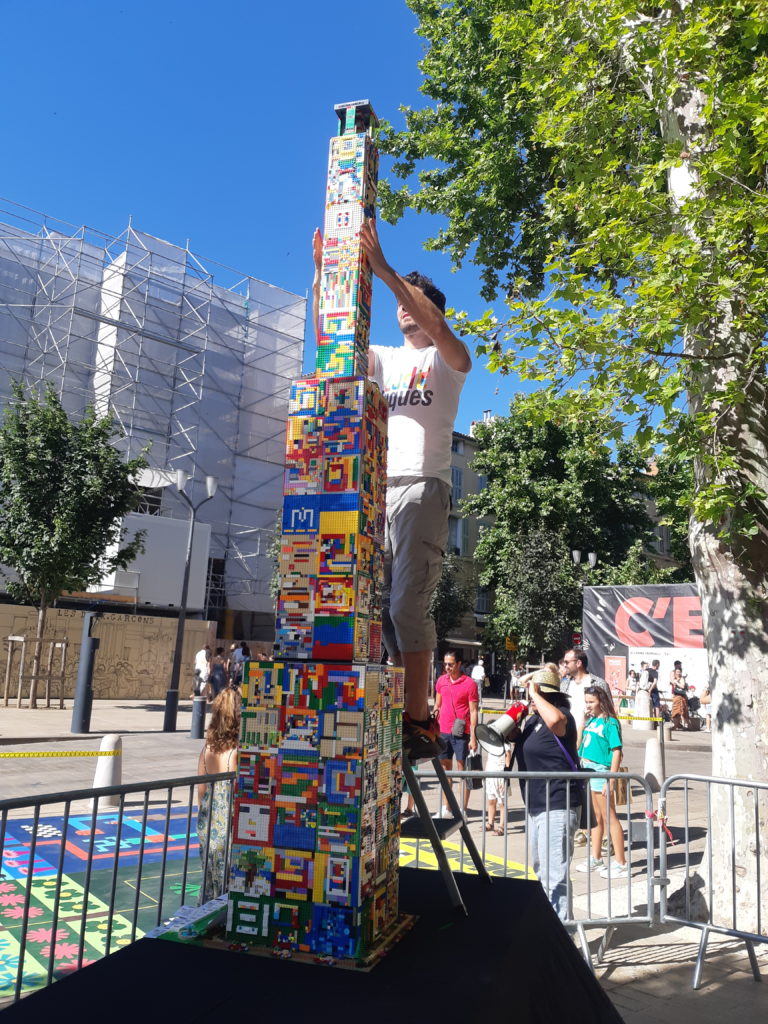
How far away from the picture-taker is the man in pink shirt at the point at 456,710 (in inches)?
394

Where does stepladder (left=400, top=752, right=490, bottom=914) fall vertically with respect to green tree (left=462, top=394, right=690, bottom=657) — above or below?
below

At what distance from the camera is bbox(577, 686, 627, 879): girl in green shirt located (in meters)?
7.50

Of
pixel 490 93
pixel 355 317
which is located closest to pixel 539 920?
pixel 355 317

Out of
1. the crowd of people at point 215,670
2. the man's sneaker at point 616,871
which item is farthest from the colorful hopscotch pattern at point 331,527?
the crowd of people at point 215,670

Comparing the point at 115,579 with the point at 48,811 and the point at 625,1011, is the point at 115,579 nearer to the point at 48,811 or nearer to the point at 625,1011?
the point at 48,811

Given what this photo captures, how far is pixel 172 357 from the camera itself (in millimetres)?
35125

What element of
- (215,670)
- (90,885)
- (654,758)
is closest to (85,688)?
(215,670)

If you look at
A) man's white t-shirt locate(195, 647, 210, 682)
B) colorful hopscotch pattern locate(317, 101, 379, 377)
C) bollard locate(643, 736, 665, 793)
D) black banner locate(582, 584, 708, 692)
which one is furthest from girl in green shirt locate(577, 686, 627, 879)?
black banner locate(582, 584, 708, 692)

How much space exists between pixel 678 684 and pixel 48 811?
Answer: 17911 millimetres

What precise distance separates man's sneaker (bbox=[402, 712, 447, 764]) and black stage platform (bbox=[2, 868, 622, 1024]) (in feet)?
1.70

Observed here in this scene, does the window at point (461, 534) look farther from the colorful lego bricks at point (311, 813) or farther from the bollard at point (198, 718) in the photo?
the colorful lego bricks at point (311, 813)

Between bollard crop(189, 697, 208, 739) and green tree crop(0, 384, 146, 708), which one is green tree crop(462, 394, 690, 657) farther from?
bollard crop(189, 697, 208, 739)

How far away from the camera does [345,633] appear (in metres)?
2.21

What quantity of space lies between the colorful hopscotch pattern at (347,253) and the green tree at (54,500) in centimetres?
1813
